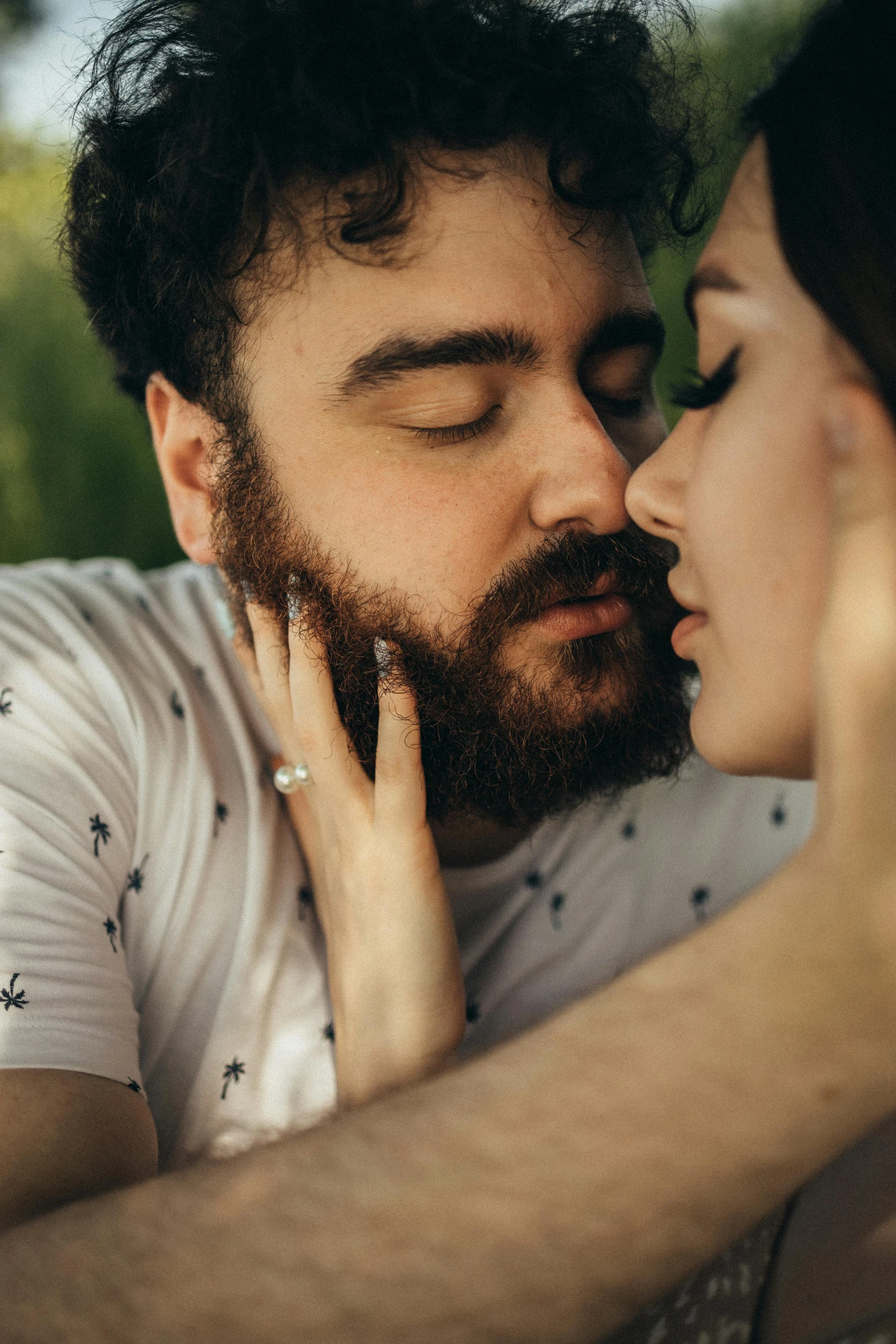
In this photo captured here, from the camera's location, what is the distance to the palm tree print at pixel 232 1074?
1.46m

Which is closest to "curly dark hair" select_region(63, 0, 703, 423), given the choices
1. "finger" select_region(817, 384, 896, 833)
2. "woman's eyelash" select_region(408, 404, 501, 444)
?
"woman's eyelash" select_region(408, 404, 501, 444)

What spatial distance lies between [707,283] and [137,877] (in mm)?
1084

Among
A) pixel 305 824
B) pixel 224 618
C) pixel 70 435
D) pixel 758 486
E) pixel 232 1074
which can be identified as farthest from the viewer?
pixel 70 435

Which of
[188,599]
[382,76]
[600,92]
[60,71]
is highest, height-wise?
[60,71]

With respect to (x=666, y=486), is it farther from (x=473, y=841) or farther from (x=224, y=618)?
(x=224, y=618)

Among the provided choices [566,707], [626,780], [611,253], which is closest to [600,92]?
[611,253]

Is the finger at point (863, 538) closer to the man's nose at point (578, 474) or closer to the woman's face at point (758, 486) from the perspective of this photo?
the woman's face at point (758, 486)

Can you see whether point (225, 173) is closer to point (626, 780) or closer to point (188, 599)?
point (188, 599)

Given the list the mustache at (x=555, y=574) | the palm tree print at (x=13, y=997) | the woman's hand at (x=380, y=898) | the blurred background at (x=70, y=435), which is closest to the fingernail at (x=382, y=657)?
the woman's hand at (x=380, y=898)

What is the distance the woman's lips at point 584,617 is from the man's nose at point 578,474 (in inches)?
5.1

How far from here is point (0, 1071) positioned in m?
1.15

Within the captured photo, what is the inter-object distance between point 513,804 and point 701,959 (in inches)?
29.6

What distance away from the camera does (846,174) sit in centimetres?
92

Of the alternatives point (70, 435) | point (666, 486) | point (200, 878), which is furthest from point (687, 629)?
point (70, 435)
